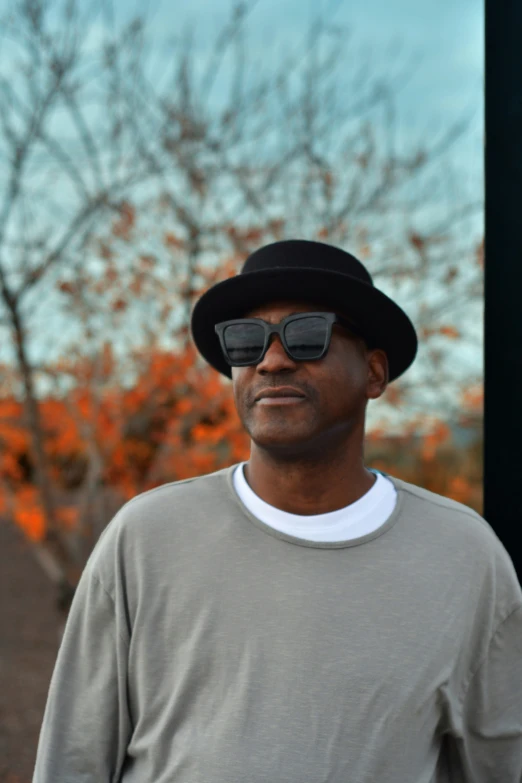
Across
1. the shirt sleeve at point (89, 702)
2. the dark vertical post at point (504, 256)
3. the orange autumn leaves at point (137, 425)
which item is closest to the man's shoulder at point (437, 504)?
the dark vertical post at point (504, 256)

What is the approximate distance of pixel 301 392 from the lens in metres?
1.52

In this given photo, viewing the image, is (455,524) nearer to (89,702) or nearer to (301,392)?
(301,392)

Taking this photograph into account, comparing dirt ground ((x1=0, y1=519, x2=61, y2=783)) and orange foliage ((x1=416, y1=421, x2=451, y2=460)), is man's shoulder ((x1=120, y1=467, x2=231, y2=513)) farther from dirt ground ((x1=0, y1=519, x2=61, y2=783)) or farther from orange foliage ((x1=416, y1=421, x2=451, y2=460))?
dirt ground ((x1=0, y1=519, x2=61, y2=783))

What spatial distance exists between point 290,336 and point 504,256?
1.35 feet

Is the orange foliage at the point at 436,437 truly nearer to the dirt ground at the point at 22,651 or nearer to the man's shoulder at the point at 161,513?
the dirt ground at the point at 22,651

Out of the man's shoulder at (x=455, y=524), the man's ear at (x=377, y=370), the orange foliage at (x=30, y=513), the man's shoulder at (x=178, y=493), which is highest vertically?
the man's ear at (x=377, y=370)

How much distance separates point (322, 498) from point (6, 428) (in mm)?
4384

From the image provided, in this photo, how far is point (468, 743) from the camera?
5.19 feet

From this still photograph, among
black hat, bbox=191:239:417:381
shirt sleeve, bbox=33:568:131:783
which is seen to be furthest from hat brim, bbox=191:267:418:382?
shirt sleeve, bbox=33:568:131:783

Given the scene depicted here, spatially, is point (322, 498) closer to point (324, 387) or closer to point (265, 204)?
point (324, 387)

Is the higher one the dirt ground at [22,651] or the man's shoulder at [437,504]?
the man's shoulder at [437,504]

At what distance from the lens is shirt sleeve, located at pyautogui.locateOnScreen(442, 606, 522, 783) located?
1561 millimetres

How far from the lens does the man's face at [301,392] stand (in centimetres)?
152

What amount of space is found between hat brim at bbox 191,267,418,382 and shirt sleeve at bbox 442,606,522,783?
0.58m
